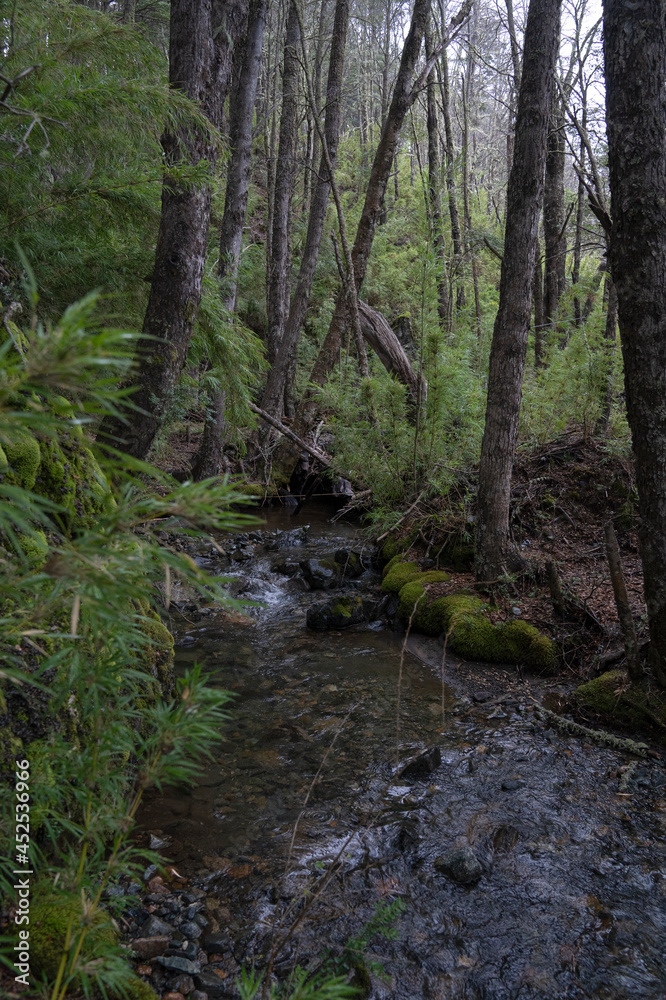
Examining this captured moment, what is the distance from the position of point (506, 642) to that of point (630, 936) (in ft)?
9.70

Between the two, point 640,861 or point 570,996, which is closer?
point 570,996

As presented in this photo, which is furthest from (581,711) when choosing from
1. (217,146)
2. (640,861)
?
(217,146)

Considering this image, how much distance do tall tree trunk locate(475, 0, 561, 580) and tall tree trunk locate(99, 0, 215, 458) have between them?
116 inches

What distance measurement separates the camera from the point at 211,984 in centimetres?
236

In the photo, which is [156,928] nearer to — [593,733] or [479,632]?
[593,733]

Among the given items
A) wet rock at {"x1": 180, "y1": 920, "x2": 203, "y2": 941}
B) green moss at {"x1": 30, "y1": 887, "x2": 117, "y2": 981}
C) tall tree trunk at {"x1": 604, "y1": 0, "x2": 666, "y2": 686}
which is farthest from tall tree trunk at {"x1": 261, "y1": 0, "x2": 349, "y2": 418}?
green moss at {"x1": 30, "y1": 887, "x2": 117, "y2": 981}

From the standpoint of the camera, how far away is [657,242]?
3.74 m

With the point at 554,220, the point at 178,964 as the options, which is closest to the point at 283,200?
the point at 554,220

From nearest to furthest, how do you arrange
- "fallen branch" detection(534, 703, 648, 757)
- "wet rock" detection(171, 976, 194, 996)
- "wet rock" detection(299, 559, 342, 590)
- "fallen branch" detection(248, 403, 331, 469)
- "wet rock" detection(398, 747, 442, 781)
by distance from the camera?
"wet rock" detection(171, 976, 194, 996), "wet rock" detection(398, 747, 442, 781), "fallen branch" detection(534, 703, 648, 757), "wet rock" detection(299, 559, 342, 590), "fallen branch" detection(248, 403, 331, 469)

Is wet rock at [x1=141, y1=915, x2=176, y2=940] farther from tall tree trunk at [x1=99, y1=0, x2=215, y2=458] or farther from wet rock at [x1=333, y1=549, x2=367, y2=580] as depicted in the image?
wet rock at [x1=333, y1=549, x2=367, y2=580]

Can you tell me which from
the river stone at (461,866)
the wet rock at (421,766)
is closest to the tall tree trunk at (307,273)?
the wet rock at (421,766)

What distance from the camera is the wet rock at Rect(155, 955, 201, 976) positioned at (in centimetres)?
239

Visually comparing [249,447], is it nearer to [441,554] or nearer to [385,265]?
[441,554]

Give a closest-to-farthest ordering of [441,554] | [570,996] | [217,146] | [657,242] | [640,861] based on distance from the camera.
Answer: [570,996]
[640,861]
[657,242]
[217,146]
[441,554]
